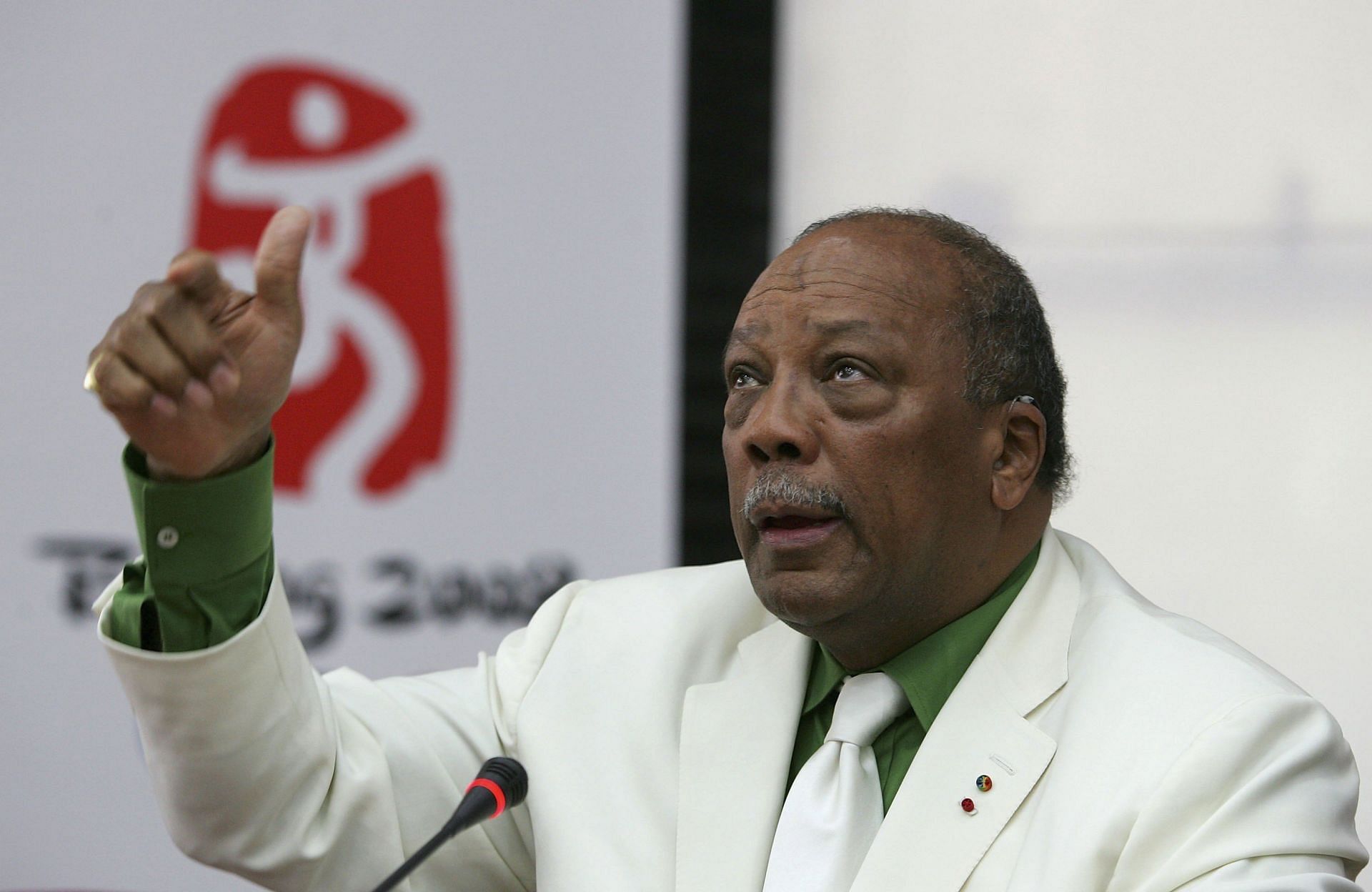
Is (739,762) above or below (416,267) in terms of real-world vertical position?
below

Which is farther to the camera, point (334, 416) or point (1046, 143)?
point (334, 416)

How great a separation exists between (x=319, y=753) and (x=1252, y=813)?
1.19m

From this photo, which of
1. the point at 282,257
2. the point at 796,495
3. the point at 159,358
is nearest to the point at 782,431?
the point at 796,495

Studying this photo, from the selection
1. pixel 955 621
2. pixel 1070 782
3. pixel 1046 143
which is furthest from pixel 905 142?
pixel 1070 782

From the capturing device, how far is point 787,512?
6.37ft

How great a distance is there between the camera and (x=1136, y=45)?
3.50 meters

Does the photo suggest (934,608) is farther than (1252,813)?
Yes

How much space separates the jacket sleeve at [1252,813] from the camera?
1.58 m

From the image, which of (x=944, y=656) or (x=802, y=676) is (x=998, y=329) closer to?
(x=944, y=656)

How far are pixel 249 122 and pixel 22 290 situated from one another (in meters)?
0.79

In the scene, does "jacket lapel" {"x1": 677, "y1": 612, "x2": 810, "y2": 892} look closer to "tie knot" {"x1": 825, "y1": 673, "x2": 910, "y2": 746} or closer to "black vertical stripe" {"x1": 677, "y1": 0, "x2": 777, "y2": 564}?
"tie knot" {"x1": 825, "y1": 673, "x2": 910, "y2": 746}

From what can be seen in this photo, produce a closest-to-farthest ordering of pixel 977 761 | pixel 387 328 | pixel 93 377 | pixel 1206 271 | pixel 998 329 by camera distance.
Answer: pixel 93 377 < pixel 977 761 < pixel 998 329 < pixel 1206 271 < pixel 387 328

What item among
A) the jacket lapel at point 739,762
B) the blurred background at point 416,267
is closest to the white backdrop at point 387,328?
the blurred background at point 416,267

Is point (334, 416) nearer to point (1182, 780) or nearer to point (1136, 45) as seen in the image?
point (1136, 45)
